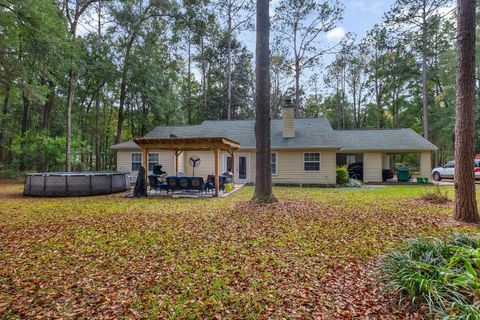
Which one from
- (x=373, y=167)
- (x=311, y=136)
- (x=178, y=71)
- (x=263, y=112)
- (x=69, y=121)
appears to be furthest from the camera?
(x=178, y=71)

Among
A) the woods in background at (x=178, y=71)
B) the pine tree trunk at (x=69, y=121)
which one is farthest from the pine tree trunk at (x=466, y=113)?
the pine tree trunk at (x=69, y=121)

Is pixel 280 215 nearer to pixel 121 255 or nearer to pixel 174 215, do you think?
pixel 174 215

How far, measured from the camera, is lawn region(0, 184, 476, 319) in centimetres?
292

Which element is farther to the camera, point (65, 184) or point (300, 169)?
point (300, 169)

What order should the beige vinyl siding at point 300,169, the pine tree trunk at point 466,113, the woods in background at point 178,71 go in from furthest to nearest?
1. the beige vinyl siding at point 300,169
2. the woods in background at point 178,71
3. the pine tree trunk at point 466,113

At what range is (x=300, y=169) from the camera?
53.6ft

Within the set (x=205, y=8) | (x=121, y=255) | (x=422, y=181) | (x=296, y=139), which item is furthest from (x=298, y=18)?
(x=121, y=255)

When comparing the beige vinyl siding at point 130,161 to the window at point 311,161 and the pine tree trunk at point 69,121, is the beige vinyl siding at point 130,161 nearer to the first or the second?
the pine tree trunk at point 69,121

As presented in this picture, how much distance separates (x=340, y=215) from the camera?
721 cm

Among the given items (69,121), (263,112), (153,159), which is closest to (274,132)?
(153,159)

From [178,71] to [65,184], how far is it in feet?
63.5

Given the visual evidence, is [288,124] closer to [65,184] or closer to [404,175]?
[404,175]

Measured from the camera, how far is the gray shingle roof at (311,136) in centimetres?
1659

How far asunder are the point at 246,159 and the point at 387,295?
558 inches
